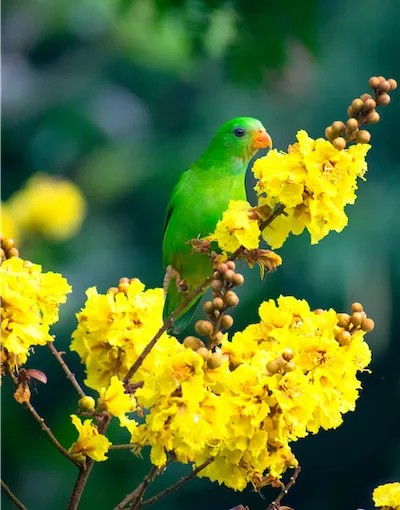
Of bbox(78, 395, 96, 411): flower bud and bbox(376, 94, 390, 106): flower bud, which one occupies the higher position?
bbox(376, 94, 390, 106): flower bud

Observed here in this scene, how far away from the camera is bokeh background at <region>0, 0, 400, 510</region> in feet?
27.2

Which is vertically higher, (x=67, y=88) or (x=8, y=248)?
(x=8, y=248)

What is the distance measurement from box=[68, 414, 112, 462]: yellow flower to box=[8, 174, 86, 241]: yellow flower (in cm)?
373

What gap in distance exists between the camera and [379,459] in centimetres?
866

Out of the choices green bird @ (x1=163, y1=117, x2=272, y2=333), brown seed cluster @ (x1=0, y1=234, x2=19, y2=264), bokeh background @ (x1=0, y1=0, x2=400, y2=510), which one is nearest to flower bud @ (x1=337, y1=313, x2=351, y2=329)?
brown seed cluster @ (x1=0, y1=234, x2=19, y2=264)

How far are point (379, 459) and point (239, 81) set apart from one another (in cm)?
640

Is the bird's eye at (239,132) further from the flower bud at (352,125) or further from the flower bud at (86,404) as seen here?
the flower bud at (86,404)

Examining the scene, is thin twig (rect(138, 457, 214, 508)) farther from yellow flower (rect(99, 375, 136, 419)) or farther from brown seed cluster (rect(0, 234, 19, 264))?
brown seed cluster (rect(0, 234, 19, 264))

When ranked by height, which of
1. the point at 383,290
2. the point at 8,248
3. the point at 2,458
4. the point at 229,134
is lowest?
the point at 2,458

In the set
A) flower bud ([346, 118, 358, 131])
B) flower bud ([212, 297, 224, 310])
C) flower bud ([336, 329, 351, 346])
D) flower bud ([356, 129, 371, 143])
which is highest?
flower bud ([346, 118, 358, 131])

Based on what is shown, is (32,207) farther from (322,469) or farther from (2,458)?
(322,469)

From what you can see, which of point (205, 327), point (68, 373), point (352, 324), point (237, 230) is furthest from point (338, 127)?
point (68, 373)

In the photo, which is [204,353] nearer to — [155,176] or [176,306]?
[176,306]

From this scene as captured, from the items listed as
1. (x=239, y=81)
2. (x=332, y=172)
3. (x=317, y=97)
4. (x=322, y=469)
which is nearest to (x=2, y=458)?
(x=322, y=469)
